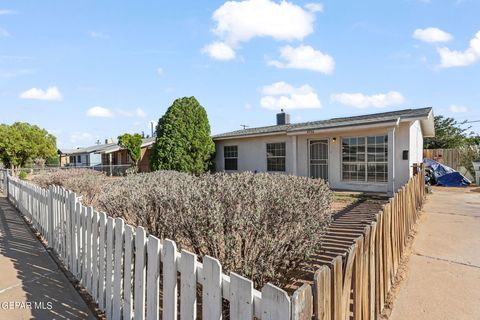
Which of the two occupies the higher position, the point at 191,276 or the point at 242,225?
the point at 242,225

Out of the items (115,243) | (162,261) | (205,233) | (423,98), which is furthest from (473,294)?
(423,98)

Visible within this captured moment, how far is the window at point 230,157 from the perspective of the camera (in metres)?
17.4

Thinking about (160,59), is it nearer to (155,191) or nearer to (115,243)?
(155,191)

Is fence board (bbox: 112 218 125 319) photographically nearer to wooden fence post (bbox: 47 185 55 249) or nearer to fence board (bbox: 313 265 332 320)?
fence board (bbox: 313 265 332 320)

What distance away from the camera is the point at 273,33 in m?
12.0

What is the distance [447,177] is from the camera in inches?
584

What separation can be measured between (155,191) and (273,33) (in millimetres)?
10063

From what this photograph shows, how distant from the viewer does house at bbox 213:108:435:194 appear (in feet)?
36.4

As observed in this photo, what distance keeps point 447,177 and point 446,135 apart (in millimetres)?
16081

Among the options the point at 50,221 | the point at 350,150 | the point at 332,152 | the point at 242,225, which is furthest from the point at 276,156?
the point at 242,225

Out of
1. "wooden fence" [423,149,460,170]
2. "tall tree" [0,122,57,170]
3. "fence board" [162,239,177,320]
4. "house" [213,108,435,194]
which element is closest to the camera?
"fence board" [162,239,177,320]

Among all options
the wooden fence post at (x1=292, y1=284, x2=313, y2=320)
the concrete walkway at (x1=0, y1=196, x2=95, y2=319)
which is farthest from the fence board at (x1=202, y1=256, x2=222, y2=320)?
the concrete walkway at (x1=0, y1=196, x2=95, y2=319)

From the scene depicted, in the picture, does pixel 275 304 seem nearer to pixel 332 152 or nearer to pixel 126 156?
pixel 332 152

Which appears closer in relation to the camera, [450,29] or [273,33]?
[450,29]
